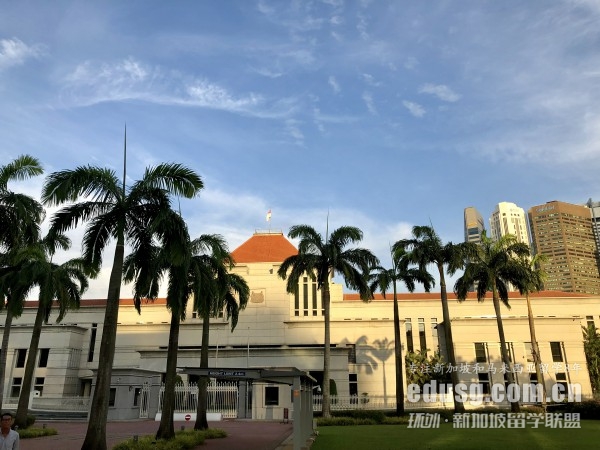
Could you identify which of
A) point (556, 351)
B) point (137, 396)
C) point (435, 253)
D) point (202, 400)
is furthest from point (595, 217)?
point (202, 400)

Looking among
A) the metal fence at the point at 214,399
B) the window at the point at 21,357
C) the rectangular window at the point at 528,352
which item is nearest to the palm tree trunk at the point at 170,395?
the metal fence at the point at 214,399

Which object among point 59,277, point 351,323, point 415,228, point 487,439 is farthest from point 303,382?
point 351,323

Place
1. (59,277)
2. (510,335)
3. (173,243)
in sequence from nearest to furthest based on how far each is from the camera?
(173,243)
(59,277)
(510,335)

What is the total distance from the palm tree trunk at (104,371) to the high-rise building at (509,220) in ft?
602

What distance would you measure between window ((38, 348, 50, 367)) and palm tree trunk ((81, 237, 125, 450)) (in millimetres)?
44210

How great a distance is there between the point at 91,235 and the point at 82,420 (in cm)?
2600

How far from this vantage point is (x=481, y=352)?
49062mm

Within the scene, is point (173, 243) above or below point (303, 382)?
above

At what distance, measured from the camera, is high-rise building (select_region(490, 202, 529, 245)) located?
180 meters

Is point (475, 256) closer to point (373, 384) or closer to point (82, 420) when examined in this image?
point (373, 384)

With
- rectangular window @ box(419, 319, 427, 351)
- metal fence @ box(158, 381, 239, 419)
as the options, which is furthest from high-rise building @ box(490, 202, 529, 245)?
metal fence @ box(158, 381, 239, 419)

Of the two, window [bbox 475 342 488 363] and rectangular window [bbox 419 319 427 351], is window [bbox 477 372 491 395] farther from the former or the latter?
rectangular window [bbox 419 319 427 351]

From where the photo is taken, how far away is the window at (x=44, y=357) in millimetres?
51188

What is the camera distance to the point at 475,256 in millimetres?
35062
